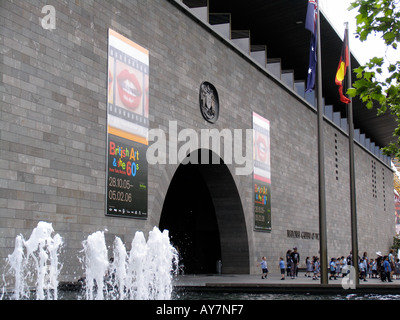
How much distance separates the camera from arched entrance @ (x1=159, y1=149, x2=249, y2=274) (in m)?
25.6

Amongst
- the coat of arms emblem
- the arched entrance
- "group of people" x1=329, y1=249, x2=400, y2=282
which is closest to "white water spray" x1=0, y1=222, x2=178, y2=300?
the coat of arms emblem

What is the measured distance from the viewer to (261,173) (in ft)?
90.5

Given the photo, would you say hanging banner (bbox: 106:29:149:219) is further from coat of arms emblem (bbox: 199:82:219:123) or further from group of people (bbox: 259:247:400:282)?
group of people (bbox: 259:247:400:282)

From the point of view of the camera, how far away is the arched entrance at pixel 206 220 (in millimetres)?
25625

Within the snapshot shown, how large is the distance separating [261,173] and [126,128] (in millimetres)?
11310

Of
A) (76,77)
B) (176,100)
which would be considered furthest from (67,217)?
(176,100)

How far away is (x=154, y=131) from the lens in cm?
1927

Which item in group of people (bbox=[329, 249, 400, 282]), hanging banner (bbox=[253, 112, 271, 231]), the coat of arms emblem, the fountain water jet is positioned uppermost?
the coat of arms emblem

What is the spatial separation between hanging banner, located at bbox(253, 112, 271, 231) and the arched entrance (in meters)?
1.46

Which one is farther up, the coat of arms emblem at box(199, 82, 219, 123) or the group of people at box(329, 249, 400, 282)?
the coat of arms emblem at box(199, 82, 219, 123)

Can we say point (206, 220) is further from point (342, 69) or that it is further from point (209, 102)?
point (342, 69)

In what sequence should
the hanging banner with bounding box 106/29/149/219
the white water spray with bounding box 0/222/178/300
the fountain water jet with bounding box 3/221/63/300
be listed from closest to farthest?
the white water spray with bounding box 0/222/178/300 < the fountain water jet with bounding box 3/221/63/300 < the hanging banner with bounding box 106/29/149/219

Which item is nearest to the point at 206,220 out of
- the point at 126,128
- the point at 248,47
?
the point at 248,47

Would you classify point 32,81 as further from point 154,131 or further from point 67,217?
point 154,131
